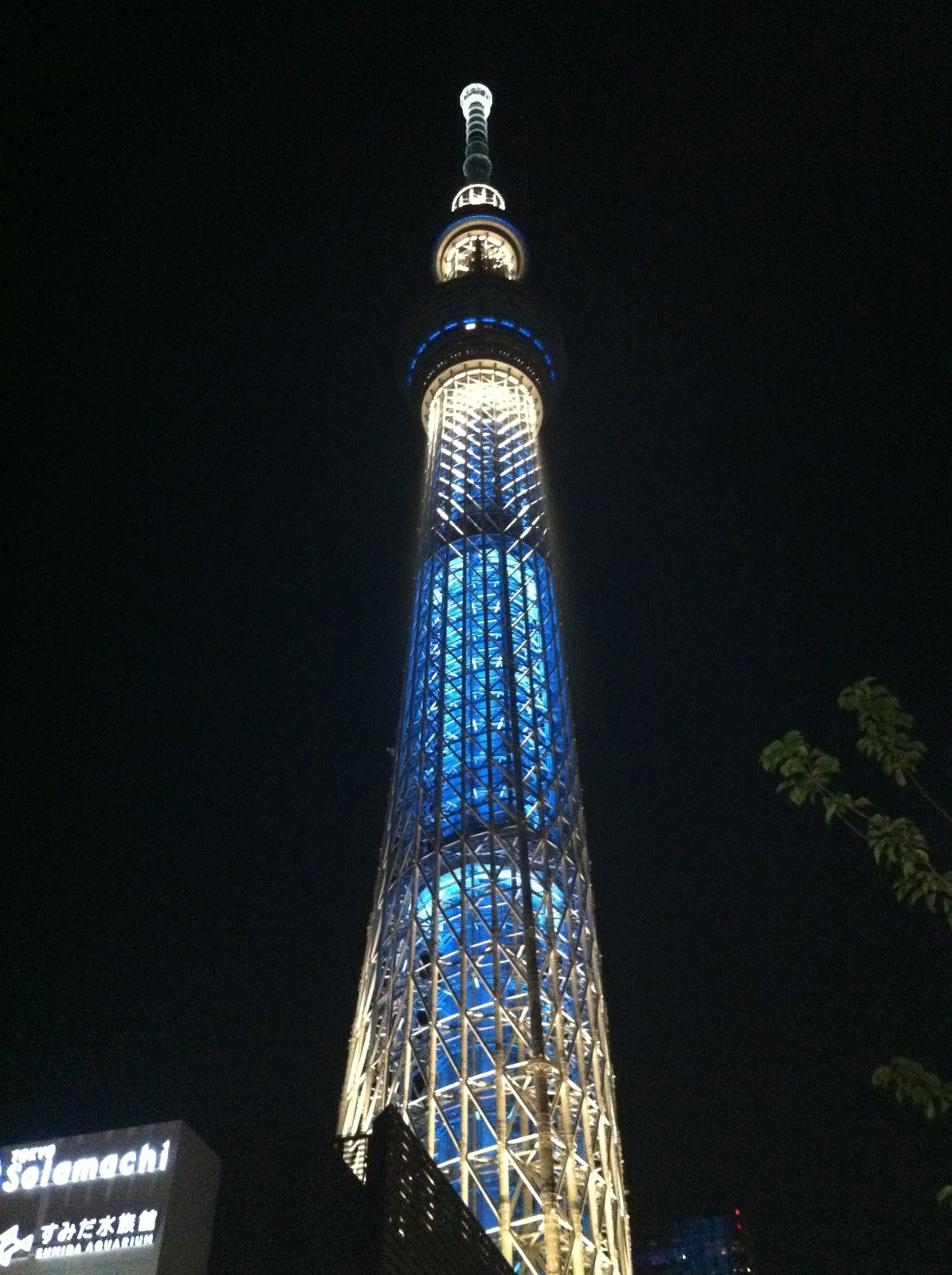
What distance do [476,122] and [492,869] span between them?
47.2 m

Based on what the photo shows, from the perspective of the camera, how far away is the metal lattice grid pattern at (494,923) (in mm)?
28781

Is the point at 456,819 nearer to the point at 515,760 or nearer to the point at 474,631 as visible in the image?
the point at 515,760

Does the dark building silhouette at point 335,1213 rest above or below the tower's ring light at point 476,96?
below

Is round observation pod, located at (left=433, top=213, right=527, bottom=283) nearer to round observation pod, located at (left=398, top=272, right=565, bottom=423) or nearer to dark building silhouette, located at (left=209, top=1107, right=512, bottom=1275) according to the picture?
round observation pod, located at (left=398, top=272, right=565, bottom=423)

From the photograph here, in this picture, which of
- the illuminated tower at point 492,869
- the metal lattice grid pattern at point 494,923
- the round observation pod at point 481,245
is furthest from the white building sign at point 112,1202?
the round observation pod at point 481,245

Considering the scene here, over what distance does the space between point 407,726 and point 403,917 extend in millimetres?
8214

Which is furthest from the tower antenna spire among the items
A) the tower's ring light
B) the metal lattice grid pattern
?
the metal lattice grid pattern

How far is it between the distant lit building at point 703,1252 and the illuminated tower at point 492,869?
86619 mm

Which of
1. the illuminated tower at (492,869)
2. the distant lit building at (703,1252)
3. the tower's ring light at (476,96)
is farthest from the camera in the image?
the distant lit building at (703,1252)

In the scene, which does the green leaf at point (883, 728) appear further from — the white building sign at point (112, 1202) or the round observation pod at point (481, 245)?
the round observation pod at point (481, 245)

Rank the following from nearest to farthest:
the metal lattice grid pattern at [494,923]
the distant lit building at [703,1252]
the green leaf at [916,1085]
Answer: the green leaf at [916,1085] → the metal lattice grid pattern at [494,923] → the distant lit building at [703,1252]

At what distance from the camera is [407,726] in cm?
4169

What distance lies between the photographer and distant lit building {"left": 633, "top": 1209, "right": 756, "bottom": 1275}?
108938 millimetres

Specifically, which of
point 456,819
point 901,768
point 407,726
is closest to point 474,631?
point 407,726
